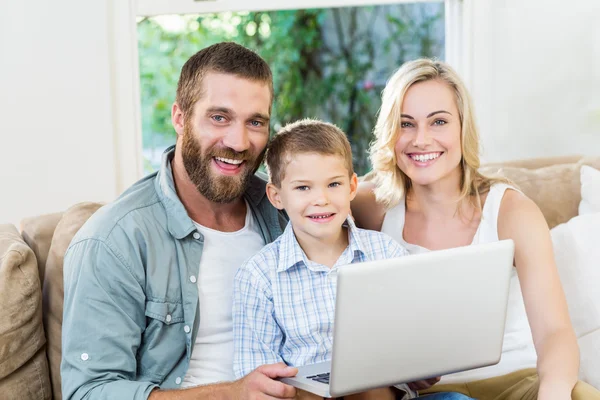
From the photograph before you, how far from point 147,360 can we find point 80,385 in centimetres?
Result: 16

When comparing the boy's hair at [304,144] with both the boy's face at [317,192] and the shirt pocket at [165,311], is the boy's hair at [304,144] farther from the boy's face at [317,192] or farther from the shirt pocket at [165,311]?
the shirt pocket at [165,311]

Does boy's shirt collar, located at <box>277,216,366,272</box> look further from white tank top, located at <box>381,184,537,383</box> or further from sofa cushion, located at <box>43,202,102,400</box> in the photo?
sofa cushion, located at <box>43,202,102,400</box>

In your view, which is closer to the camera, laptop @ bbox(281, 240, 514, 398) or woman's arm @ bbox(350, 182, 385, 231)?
laptop @ bbox(281, 240, 514, 398)

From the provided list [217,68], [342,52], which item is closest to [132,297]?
[217,68]

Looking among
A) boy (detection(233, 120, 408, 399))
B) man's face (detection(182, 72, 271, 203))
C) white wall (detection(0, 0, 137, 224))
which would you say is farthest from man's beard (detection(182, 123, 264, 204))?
white wall (detection(0, 0, 137, 224))

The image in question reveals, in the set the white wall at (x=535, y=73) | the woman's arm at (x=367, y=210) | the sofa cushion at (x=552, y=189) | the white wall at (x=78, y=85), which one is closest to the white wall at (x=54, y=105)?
the white wall at (x=78, y=85)

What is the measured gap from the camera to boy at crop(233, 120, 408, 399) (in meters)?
1.68

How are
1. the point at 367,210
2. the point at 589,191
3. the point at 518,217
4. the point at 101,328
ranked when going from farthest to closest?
the point at 589,191 → the point at 367,210 → the point at 518,217 → the point at 101,328

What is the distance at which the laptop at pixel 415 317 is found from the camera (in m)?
1.32

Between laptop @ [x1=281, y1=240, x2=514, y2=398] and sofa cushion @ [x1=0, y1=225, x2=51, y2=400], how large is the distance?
71 centimetres

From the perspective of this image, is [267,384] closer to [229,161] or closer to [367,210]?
[229,161]

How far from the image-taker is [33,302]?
6.05 ft

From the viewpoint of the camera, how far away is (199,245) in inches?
71.1

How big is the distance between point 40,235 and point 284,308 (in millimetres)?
775
